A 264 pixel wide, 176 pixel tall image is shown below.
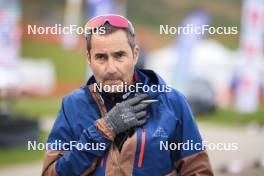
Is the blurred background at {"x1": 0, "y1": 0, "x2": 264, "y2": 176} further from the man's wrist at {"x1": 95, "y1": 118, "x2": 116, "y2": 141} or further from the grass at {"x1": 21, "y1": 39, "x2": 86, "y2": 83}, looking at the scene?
the man's wrist at {"x1": 95, "y1": 118, "x2": 116, "y2": 141}

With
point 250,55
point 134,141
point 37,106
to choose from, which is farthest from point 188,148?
point 250,55

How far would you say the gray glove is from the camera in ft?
4.24

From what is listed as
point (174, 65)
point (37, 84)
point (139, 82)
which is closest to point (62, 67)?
point (37, 84)

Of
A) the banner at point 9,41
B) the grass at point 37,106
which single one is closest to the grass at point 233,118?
the grass at point 37,106

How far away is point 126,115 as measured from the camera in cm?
130

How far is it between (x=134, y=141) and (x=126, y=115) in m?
0.06

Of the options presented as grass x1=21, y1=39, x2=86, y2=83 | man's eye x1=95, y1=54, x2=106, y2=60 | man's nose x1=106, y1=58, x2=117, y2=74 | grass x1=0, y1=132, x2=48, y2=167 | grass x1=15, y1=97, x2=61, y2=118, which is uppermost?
grass x1=21, y1=39, x2=86, y2=83

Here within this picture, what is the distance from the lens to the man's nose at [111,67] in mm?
1333

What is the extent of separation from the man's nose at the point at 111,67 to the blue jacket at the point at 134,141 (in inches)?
2.5

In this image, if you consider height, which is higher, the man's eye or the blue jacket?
the man's eye

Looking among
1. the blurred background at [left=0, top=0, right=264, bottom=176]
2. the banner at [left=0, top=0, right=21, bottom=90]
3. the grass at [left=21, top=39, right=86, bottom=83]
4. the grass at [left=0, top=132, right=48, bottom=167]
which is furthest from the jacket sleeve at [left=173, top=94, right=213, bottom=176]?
the grass at [left=21, top=39, right=86, bottom=83]

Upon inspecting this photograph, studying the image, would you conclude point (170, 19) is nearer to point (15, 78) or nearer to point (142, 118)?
point (15, 78)

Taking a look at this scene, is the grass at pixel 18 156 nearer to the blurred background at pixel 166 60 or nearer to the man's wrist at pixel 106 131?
the blurred background at pixel 166 60

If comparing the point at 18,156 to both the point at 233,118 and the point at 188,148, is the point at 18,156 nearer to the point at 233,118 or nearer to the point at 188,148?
the point at 233,118
